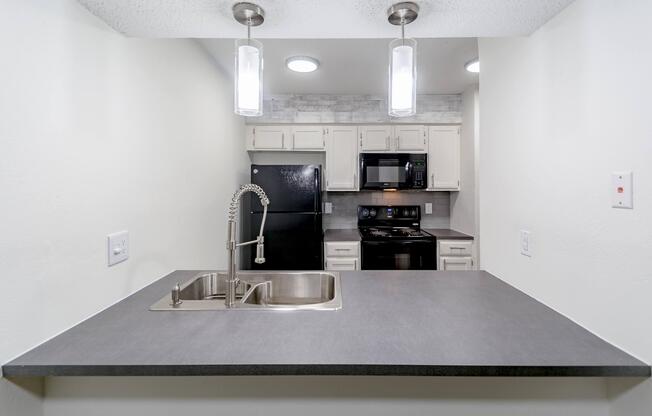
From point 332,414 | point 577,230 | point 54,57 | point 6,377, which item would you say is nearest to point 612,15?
point 577,230

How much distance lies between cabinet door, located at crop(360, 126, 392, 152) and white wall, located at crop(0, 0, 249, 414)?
6.74 ft

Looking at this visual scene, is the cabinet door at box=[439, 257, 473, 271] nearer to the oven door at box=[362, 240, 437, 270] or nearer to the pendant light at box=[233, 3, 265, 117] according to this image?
the oven door at box=[362, 240, 437, 270]

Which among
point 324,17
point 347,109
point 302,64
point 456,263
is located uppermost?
point 302,64

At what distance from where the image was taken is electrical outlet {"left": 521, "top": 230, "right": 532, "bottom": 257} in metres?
1.26

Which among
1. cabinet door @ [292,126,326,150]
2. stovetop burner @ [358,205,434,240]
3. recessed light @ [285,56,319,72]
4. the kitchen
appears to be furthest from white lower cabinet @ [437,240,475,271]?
recessed light @ [285,56,319,72]

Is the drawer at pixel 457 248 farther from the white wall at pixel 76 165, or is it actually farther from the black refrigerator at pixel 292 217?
the white wall at pixel 76 165

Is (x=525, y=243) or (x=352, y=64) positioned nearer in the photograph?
(x=525, y=243)

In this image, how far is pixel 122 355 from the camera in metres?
0.82

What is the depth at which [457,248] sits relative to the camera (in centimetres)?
316

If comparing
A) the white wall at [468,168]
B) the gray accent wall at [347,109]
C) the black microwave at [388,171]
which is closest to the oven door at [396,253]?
the white wall at [468,168]

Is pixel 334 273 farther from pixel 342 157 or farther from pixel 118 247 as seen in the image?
pixel 342 157

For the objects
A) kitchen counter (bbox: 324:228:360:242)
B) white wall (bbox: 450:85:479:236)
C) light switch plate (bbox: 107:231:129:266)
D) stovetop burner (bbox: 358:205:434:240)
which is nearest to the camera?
light switch plate (bbox: 107:231:129:266)

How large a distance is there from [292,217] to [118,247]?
1941 millimetres

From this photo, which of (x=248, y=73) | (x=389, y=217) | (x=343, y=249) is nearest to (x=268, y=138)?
(x=343, y=249)
